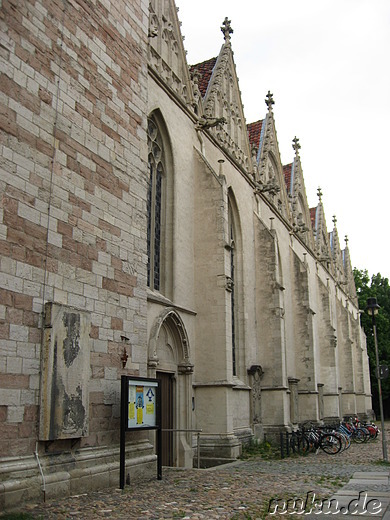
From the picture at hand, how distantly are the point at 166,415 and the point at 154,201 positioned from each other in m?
5.64

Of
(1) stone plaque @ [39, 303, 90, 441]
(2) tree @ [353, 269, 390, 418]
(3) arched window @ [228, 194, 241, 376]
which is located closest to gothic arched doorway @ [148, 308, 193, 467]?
(3) arched window @ [228, 194, 241, 376]

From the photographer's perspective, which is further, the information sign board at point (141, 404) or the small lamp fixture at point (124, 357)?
the small lamp fixture at point (124, 357)

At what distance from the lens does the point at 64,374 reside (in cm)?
836

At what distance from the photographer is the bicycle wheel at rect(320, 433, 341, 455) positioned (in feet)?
56.0

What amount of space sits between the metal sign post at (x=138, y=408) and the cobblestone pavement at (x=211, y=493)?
1.98 ft

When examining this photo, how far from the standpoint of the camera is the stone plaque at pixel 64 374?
804 cm

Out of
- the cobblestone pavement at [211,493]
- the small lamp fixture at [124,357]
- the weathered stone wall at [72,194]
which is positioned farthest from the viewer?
the small lamp fixture at [124,357]

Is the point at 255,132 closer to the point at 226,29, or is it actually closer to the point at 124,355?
the point at 226,29

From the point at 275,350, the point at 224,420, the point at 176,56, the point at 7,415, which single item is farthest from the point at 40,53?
the point at 275,350

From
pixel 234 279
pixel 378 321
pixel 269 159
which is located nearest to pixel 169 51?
pixel 234 279

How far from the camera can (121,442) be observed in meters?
9.06

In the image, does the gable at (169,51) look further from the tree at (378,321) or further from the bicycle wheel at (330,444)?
the tree at (378,321)

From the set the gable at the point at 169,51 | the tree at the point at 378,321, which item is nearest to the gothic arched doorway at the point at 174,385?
the gable at the point at 169,51

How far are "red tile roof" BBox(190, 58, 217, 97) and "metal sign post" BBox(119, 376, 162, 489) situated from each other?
13.3 meters
